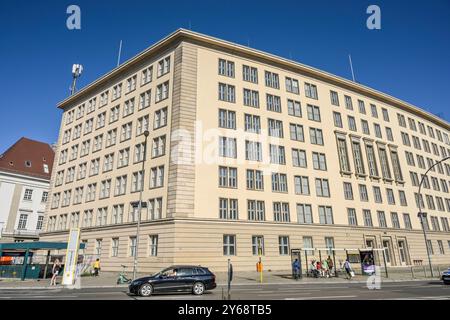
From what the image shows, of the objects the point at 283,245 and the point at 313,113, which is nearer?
the point at 283,245

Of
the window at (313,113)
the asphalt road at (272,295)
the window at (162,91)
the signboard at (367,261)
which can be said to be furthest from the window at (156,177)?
the window at (313,113)

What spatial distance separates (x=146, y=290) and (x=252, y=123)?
24629mm

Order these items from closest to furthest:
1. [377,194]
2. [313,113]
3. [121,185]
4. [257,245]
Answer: [257,245] → [121,185] → [313,113] → [377,194]

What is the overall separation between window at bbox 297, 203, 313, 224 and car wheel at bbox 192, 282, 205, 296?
21.1m

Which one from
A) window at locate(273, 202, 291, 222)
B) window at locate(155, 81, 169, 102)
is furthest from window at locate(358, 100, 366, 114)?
window at locate(155, 81, 169, 102)

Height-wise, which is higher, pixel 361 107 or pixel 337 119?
pixel 361 107

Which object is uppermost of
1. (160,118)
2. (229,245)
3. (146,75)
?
(146,75)

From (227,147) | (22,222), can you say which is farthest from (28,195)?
(227,147)

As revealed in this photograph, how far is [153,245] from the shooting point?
30.0 meters

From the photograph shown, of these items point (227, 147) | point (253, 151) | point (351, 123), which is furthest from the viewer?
point (351, 123)

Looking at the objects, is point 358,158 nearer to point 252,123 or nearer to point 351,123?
point 351,123

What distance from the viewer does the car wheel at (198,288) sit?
16.2 m

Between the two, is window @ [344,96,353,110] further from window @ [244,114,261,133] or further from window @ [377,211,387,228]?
window @ [244,114,261,133]
